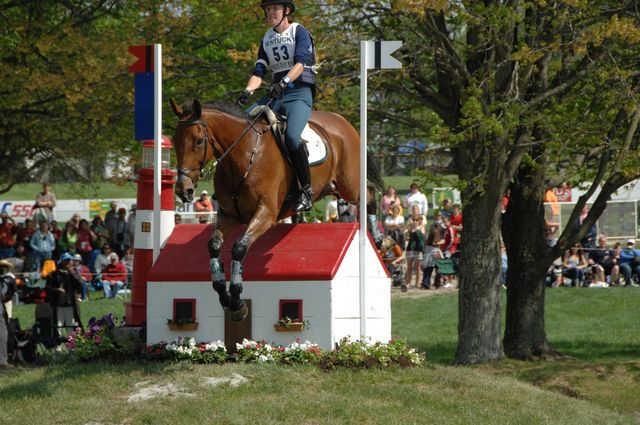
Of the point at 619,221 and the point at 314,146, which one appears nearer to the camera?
the point at 314,146

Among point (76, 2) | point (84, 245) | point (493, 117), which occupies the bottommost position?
point (84, 245)

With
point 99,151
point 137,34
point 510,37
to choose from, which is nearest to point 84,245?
point 99,151

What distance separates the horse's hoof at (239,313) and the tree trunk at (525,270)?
30.9 ft

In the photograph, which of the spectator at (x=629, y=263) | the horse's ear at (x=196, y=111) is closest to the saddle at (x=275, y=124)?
the horse's ear at (x=196, y=111)

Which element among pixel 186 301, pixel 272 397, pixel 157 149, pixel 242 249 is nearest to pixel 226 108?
pixel 157 149

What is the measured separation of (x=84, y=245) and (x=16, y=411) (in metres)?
15.1

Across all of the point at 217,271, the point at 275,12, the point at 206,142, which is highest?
the point at 275,12

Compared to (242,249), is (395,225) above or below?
above

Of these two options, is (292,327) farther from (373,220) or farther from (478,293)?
(478,293)

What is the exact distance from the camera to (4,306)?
→ 1486cm

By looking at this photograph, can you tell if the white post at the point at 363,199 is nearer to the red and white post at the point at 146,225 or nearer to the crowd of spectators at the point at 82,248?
the red and white post at the point at 146,225

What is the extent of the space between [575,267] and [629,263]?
3.95ft

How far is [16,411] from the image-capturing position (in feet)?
34.1

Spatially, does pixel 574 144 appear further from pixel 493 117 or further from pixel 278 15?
pixel 278 15
